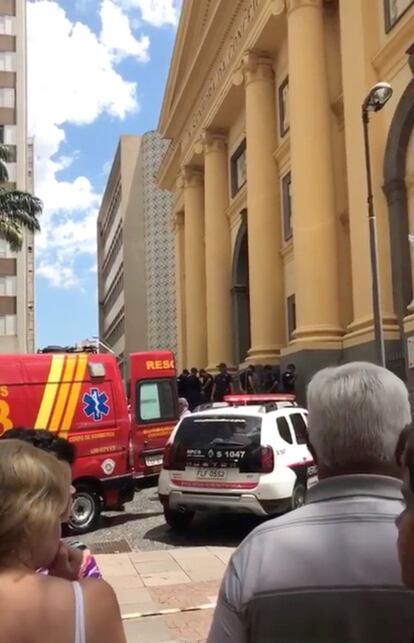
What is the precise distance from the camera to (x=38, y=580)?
200 cm

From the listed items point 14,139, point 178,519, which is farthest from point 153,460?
point 14,139

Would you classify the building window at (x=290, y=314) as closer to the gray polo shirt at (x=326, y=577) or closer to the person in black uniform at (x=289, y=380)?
the person in black uniform at (x=289, y=380)

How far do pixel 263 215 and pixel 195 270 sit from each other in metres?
10.4

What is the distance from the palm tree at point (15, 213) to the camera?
34819 millimetres

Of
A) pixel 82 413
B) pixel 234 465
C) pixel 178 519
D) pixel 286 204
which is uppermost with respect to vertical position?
pixel 286 204

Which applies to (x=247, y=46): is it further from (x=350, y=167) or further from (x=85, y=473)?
(x=85, y=473)

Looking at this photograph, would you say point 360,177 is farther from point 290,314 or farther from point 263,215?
point 290,314

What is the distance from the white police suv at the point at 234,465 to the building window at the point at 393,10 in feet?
37.0

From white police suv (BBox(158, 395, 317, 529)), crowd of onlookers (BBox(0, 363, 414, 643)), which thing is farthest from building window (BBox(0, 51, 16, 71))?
crowd of onlookers (BBox(0, 363, 414, 643))

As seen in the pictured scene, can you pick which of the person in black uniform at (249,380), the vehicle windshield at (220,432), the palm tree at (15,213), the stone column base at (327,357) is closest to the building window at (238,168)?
the person in black uniform at (249,380)

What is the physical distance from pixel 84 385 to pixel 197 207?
25.2m

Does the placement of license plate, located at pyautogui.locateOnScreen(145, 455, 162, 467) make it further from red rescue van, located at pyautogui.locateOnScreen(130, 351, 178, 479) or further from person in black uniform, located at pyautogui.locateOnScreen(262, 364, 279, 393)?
person in black uniform, located at pyautogui.locateOnScreen(262, 364, 279, 393)

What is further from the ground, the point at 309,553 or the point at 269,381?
the point at 269,381

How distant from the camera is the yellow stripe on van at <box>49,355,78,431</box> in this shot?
11.0 meters
